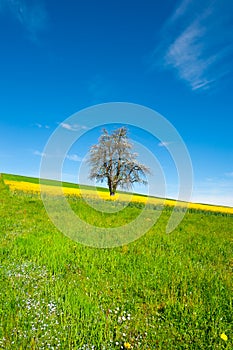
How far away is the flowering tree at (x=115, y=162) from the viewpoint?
143ft

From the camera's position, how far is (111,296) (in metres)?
5.38

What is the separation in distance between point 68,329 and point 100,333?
1.65ft

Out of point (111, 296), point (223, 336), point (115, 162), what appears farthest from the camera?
point (115, 162)

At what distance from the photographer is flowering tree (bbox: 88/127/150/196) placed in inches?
1718

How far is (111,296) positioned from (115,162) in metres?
39.0

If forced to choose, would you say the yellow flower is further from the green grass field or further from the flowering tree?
the flowering tree

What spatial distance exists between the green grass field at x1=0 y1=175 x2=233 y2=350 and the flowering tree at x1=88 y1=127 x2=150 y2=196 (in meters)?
34.7

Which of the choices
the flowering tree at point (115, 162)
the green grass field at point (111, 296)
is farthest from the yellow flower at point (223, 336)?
the flowering tree at point (115, 162)

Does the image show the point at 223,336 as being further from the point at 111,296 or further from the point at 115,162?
the point at 115,162

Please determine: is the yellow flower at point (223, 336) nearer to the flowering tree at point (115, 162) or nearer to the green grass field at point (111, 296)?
the green grass field at point (111, 296)

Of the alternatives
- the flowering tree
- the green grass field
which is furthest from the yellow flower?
the flowering tree

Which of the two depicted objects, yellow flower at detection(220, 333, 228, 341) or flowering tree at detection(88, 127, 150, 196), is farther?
flowering tree at detection(88, 127, 150, 196)

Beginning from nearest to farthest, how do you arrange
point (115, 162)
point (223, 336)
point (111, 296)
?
point (223, 336)
point (111, 296)
point (115, 162)

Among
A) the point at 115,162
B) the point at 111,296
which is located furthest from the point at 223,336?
the point at 115,162
